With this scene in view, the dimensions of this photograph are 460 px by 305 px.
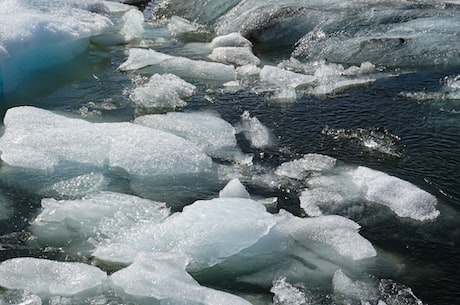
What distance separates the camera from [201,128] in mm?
5059

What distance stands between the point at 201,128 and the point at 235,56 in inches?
83.8

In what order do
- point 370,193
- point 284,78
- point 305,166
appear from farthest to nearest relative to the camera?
point 284,78 < point 305,166 < point 370,193

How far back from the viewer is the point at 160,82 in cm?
609

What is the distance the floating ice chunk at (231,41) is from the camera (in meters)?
7.41

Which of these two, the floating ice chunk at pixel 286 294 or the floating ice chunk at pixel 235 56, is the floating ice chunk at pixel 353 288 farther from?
the floating ice chunk at pixel 235 56

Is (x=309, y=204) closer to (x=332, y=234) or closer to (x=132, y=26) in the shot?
(x=332, y=234)

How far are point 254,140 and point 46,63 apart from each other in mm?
2941

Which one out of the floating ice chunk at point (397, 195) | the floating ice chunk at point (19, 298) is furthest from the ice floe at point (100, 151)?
the floating ice chunk at point (19, 298)

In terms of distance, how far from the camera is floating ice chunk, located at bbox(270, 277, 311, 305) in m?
3.12

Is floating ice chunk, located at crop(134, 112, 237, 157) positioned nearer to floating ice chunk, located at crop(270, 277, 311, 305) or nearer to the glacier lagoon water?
the glacier lagoon water

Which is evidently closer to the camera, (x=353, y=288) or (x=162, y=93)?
(x=353, y=288)

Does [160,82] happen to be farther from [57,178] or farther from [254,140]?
[57,178]

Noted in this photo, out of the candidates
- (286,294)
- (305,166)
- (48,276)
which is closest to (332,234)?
(286,294)

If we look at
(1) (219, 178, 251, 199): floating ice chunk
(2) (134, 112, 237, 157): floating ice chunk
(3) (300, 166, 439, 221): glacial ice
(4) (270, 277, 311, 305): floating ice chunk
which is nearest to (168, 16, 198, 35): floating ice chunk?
(2) (134, 112, 237, 157): floating ice chunk
